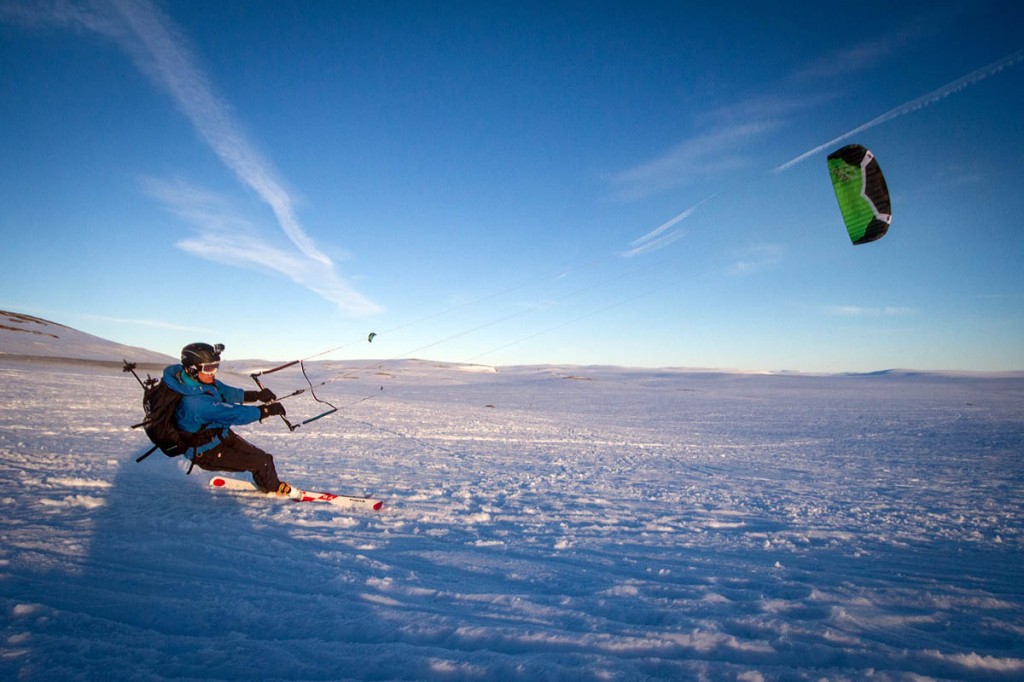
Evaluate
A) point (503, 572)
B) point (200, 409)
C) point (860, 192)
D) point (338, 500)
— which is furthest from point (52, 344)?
point (860, 192)

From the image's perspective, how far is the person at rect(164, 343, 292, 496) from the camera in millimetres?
5008

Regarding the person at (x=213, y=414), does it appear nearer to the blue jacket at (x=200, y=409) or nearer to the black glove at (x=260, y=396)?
the blue jacket at (x=200, y=409)

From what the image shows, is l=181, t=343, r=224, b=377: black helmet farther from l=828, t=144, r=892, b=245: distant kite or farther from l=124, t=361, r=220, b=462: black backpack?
l=828, t=144, r=892, b=245: distant kite

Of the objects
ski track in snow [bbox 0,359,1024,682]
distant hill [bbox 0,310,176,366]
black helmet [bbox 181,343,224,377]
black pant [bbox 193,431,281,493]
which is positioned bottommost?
ski track in snow [bbox 0,359,1024,682]

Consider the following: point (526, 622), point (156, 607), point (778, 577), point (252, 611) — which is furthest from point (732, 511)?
point (156, 607)

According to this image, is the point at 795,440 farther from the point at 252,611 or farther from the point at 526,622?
the point at 252,611

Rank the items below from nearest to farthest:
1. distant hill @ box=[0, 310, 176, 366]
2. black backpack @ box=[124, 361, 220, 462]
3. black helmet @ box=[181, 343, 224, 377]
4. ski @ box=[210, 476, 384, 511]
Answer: black backpack @ box=[124, 361, 220, 462] < black helmet @ box=[181, 343, 224, 377] < ski @ box=[210, 476, 384, 511] < distant hill @ box=[0, 310, 176, 366]

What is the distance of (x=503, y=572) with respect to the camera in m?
3.91

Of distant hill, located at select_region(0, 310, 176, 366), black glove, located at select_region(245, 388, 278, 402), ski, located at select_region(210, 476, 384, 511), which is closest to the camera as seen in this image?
ski, located at select_region(210, 476, 384, 511)

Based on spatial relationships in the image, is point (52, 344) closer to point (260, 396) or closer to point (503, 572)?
point (260, 396)

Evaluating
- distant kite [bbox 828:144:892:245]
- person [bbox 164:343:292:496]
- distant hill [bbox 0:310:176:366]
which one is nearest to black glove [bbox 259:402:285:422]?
person [bbox 164:343:292:496]

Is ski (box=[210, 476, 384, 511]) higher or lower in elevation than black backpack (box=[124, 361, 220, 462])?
lower

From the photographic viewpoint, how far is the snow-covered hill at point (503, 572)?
2.73 meters

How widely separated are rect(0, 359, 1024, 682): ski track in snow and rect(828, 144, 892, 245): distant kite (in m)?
4.80
